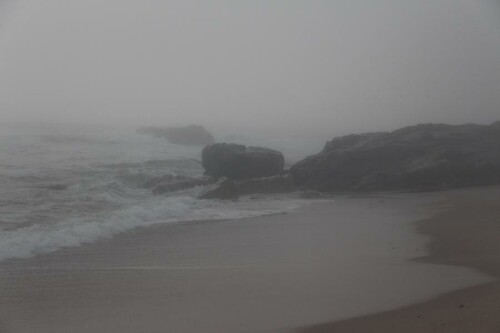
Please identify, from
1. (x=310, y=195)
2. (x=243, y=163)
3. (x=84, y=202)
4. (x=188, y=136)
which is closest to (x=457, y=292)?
(x=84, y=202)

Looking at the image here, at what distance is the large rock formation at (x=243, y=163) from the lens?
2355 centimetres

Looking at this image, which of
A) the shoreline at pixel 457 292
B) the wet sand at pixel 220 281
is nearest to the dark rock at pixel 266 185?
the shoreline at pixel 457 292

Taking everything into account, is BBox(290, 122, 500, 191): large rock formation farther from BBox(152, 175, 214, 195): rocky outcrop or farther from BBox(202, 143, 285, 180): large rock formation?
BBox(152, 175, 214, 195): rocky outcrop

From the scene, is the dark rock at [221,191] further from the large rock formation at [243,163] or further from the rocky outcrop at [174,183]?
the large rock formation at [243,163]

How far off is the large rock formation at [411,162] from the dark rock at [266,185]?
0.98m

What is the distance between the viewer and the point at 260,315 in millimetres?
5875

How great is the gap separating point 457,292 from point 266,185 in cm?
1451

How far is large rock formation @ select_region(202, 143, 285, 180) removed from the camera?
23547mm

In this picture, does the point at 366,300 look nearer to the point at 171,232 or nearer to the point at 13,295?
the point at 13,295

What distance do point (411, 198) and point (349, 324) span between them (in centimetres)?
1336

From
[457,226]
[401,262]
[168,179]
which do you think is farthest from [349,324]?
[168,179]

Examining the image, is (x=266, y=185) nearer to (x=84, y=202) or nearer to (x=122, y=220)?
(x=84, y=202)

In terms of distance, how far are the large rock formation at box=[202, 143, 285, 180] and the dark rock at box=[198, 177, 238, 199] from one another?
3.90 m

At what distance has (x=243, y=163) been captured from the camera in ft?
77.3
